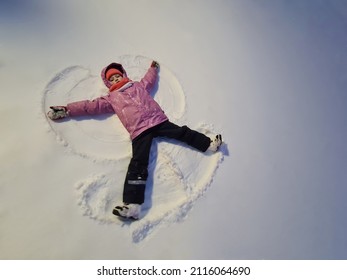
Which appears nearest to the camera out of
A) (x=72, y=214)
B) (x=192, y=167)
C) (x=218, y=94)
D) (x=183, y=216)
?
(x=72, y=214)

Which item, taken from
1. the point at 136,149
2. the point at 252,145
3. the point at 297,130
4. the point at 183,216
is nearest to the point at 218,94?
the point at 252,145

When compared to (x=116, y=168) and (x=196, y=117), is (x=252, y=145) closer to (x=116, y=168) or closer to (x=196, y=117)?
(x=196, y=117)

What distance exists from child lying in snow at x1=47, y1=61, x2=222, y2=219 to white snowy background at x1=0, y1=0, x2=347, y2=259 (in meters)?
0.07

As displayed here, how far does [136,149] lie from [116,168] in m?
0.14

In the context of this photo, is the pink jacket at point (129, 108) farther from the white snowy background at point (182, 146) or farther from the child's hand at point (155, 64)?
the child's hand at point (155, 64)

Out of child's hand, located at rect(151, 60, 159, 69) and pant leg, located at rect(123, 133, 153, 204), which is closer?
pant leg, located at rect(123, 133, 153, 204)

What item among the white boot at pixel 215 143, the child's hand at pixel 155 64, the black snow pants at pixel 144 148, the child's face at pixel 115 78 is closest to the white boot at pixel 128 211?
the black snow pants at pixel 144 148

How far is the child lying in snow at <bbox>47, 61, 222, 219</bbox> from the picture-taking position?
163 cm

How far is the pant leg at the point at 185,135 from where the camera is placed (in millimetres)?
1742

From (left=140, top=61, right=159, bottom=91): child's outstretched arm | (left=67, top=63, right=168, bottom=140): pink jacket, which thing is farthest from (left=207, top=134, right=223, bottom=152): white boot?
(left=140, top=61, right=159, bottom=91): child's outstretched arm

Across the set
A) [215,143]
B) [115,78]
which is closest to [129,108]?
[115,78]

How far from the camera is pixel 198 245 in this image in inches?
60.1

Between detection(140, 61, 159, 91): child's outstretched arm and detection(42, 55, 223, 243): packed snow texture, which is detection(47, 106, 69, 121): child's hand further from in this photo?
detection(140, 61, 159, 91): child's outstretched arm

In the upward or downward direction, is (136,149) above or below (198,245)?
above
